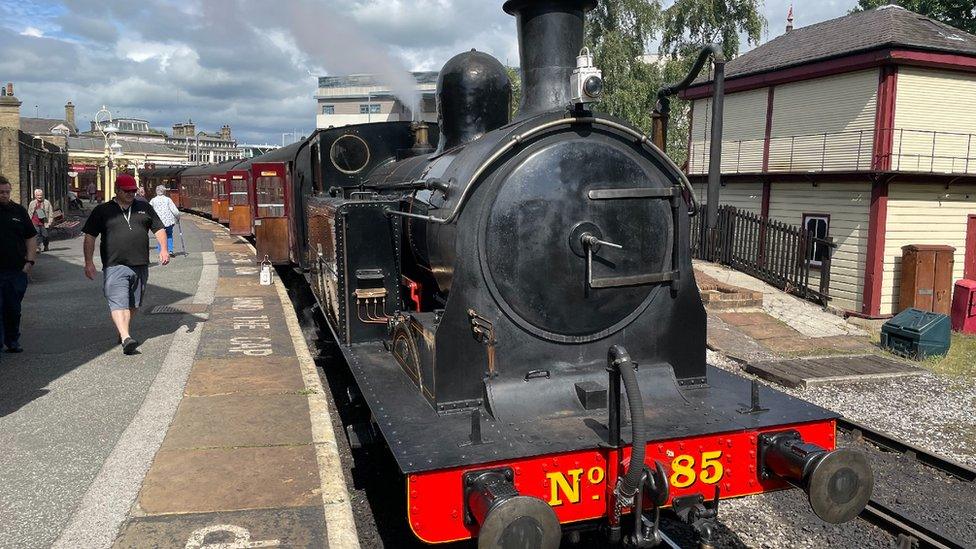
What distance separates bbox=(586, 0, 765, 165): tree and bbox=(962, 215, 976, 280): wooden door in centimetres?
1226

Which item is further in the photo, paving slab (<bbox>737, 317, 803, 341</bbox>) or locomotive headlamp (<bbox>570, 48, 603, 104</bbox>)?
paving slab (<bbox>737, 317, 803, 341</bbox>)

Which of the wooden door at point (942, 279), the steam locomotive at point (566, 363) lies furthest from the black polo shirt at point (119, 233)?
the wooden door at point (942, 279)

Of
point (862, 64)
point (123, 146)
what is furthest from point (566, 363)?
point (123, 146)

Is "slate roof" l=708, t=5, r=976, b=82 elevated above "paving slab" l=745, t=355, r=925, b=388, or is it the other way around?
"slate roof" l=708, t=5, r=976, b=82

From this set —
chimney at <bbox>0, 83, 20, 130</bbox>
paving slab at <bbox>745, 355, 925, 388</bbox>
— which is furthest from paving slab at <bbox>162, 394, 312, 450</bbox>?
chimney at <bbox>0, 83, 20, 130</bbox>

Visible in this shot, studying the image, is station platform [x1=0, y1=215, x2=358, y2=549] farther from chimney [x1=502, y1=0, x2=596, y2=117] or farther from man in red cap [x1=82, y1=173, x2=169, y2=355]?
chimney [x1=502, y1=0, x2=596, y2=117]

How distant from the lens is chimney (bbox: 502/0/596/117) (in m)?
3.82

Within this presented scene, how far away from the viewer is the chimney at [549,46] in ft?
12.5

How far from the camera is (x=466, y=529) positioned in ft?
9.13

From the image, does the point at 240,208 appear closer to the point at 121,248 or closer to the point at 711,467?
the point at 121,248

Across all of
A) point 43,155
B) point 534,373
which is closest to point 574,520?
point 534,373

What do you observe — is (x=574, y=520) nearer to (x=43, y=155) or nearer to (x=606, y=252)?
(x=606, y=252)

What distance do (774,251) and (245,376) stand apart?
10.7 meters

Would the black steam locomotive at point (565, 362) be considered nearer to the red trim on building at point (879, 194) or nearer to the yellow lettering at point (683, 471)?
the yellow lettering at point (683, 471)
